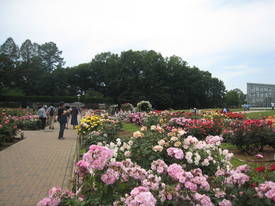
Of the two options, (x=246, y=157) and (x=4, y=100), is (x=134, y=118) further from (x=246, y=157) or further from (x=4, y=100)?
(x=4, y=100)

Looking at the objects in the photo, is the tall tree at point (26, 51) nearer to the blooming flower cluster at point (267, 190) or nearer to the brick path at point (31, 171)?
the brick path at point (31, 171)

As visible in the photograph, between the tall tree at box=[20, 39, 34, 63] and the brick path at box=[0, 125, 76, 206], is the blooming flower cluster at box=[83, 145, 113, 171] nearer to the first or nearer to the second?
the brick path at box=[0, 125, 76, 206]

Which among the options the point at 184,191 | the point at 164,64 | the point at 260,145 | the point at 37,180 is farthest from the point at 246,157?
the point at 164,64

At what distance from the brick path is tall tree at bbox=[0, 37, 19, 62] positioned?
207 ft

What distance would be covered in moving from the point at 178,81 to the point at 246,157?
57.5 meters

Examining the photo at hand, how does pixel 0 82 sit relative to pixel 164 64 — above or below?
below

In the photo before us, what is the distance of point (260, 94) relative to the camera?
58469mm

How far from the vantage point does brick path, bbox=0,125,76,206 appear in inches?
216

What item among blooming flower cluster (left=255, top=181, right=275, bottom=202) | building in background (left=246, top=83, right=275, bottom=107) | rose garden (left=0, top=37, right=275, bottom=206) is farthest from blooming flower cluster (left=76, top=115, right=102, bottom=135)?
building in background (left=246, top=83, right=275, bottom=107)

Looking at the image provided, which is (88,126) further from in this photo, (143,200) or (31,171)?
(143,200)

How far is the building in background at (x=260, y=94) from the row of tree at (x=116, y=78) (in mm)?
12605

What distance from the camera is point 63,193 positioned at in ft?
9.66

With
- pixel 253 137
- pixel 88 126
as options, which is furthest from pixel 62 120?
pixel 253 137

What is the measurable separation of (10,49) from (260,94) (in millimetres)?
55954
